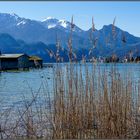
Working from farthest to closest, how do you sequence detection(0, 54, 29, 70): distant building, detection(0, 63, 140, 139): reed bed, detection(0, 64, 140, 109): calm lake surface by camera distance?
detection(0, 54, 29, 70): distant building < detection(0, 64, 140, 109): calm lake surface < detection(0, 63, 140, 139): reed bed

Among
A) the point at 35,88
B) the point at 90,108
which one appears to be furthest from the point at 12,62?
the point at 90,108

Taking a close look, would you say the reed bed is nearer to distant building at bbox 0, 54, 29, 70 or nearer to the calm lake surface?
the calm lake surface

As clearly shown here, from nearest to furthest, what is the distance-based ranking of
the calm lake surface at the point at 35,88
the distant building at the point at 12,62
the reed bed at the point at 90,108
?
the reed bed at the point at 90,108
the calm lake surface at the point at 35,88
the distant building at the point at 12,62

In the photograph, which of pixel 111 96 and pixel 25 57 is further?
pixel 25 57

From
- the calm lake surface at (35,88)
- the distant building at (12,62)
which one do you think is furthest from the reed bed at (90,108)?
the distant building at (12,62)

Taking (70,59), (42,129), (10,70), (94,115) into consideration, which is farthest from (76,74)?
(10,70)

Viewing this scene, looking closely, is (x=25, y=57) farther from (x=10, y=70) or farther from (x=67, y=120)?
(x=67, y=120)

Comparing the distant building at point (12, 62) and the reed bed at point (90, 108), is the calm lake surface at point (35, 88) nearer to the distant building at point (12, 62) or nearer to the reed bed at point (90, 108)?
the reed bed at point (90, 108)

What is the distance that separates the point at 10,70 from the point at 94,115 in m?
85.7

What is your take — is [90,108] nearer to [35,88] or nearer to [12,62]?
[35,88]

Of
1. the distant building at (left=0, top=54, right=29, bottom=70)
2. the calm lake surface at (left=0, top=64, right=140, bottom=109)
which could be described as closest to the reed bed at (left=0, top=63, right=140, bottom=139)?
the calm lake surface at (left=0, top=64, right=140, bottom=109)

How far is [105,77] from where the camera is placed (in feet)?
28.1

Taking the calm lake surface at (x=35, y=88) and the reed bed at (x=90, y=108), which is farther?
the calm lake surface at (x=35, y=88)

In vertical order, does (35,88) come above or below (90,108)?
below
